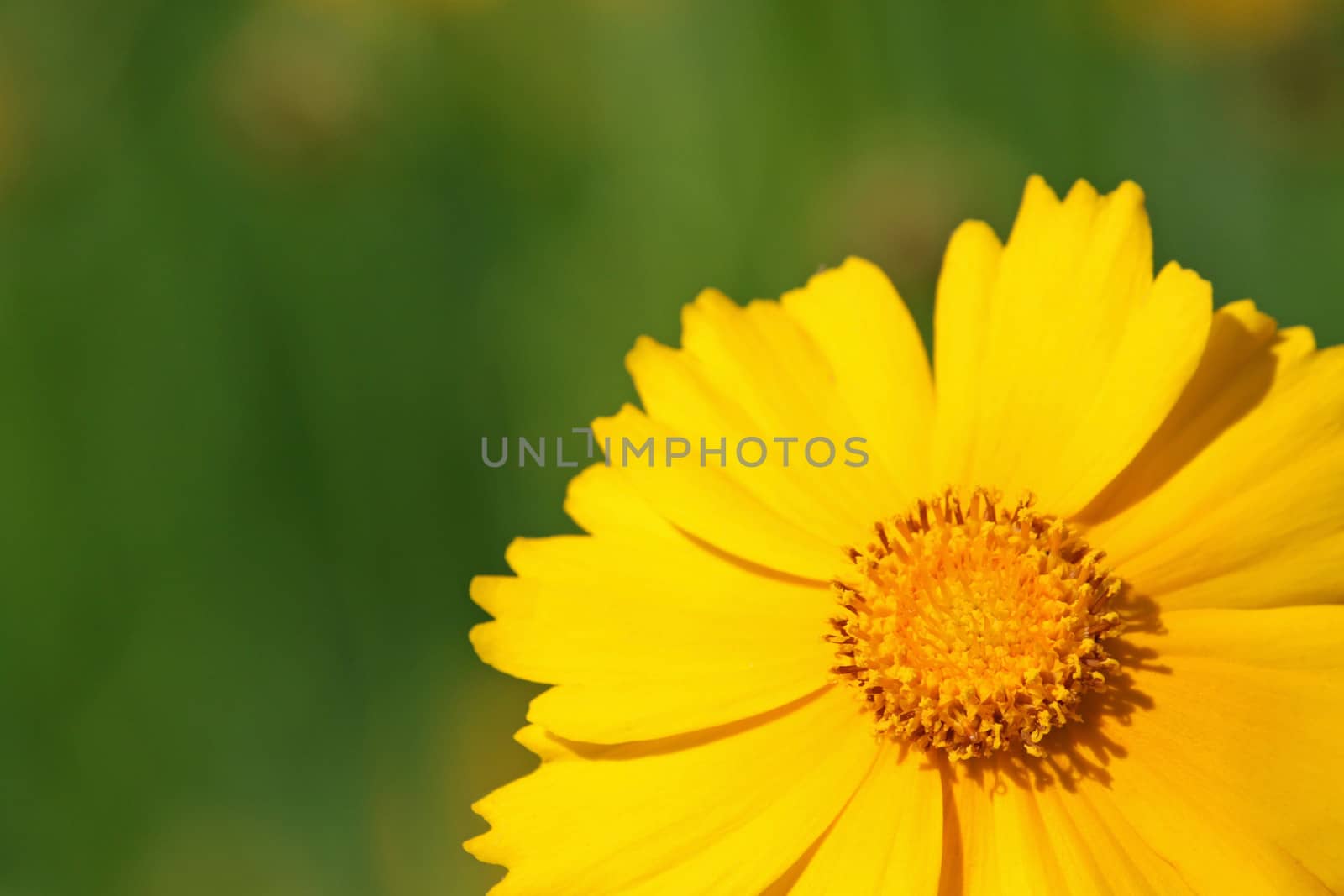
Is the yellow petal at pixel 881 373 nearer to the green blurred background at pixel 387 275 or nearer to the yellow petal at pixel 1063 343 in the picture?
the yellow petal at pixel 1063 343

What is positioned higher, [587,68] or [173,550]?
[587,68]

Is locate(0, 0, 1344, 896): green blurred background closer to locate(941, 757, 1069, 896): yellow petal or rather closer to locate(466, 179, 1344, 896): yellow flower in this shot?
locate(466, 179, 1344, 896): yellow flower

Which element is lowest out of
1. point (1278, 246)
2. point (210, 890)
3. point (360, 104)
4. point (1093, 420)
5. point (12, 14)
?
point (210, 890)

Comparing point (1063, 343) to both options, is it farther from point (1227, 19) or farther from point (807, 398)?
point (1227, 19)

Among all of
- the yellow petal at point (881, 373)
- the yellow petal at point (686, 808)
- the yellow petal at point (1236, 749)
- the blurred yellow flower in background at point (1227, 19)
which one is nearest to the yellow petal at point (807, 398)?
the yellow petal at point (881, 373)

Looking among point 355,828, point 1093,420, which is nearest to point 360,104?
point 355,828

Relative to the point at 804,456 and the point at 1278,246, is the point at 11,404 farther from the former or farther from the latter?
the point at 1278,246
